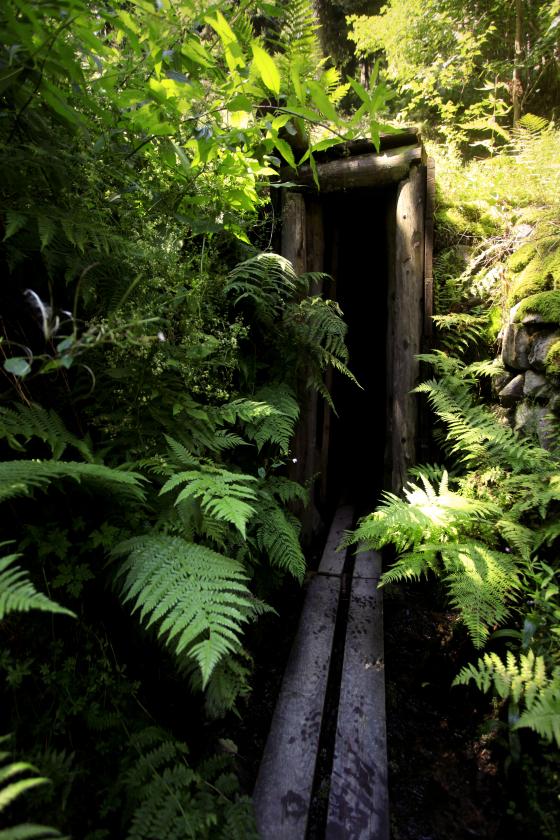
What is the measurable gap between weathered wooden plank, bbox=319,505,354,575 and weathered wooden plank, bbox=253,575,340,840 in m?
0.55

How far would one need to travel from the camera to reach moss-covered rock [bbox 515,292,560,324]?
2685 millimetres

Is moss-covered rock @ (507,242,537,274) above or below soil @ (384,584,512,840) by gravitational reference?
above

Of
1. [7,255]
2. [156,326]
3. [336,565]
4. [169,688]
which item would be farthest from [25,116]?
[336,565]

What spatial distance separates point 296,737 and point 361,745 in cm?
32

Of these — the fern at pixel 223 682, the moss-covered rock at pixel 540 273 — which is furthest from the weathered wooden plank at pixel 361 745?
the moss-covered rock at pixel 540 273

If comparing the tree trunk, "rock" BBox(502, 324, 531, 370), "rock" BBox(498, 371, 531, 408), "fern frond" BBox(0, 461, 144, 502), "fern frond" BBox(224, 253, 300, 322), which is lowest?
"fern frond" BBox(0, 461, 144, 502)

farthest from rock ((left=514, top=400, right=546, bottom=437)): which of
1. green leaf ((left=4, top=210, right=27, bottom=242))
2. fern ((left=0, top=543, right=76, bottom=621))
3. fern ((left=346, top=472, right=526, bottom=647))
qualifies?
green leaf ((left=4, top=210, right=27, bottom=242))

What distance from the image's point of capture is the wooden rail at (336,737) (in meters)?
1.71

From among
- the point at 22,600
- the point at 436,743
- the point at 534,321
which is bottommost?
the point at 436,743

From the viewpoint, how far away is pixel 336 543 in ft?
13.2

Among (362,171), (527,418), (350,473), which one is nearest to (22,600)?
(527,418)

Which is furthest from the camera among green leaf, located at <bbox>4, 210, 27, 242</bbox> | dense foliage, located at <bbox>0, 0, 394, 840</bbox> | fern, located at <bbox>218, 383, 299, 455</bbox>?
fern, located at <bbox>218, 383, 299, 455</bbox>

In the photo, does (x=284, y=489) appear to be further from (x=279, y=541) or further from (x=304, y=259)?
(x=304, y=259)

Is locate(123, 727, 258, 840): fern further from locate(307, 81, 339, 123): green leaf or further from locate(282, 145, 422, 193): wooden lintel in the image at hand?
locate(282, 145, 422, 193): wooden lintel
